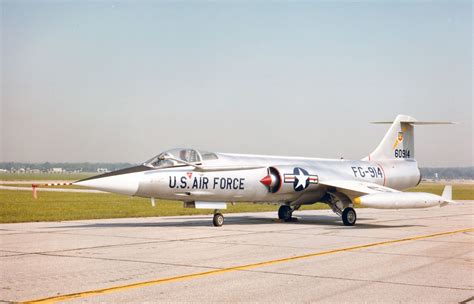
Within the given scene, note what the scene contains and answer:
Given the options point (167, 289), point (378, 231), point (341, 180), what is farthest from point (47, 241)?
point (341, 180)

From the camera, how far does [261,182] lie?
2139 centimetres

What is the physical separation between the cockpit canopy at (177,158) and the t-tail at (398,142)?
1045 centimetres

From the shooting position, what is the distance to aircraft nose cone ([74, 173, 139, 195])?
17.7 metres

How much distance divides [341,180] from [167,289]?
15656mm

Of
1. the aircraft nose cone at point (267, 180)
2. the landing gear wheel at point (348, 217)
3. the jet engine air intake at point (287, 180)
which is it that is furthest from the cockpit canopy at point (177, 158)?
the landing gear wheel at point (348, 217)

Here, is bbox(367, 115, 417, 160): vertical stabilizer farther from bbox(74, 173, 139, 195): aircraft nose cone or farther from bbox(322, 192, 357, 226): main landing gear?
bbox(74, 173, 139, 195): aircraft nose cone

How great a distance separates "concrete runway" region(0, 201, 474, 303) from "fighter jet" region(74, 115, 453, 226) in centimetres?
141

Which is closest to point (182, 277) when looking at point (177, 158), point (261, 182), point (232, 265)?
point (232, 265)

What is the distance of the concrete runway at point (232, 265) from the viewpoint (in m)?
8.55

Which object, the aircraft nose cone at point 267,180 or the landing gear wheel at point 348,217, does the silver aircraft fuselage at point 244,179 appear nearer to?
the aircraft nose cone at point 267,180

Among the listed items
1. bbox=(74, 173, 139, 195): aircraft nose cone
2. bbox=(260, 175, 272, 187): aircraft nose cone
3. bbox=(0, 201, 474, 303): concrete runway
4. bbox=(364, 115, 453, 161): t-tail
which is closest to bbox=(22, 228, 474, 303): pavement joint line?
bbox=(0, 201, 474, 303): concrete runway

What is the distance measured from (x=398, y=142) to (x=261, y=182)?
941 centimetres

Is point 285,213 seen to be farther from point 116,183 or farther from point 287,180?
point 116,183

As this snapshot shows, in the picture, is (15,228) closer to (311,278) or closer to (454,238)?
(311,278)
